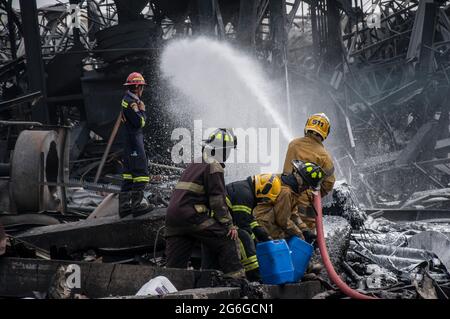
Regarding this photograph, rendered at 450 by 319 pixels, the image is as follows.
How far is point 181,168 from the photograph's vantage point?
12930mm

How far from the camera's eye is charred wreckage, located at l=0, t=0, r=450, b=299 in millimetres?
6320

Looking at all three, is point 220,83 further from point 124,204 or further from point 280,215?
point 280,215

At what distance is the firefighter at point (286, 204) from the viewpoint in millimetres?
6102

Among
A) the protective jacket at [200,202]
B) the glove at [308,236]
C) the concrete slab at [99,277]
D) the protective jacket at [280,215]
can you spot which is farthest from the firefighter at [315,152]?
the concrete slab at [99,277]

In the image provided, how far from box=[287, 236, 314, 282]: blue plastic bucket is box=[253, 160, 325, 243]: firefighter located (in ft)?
0.41

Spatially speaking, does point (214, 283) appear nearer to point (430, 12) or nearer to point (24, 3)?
point (24, 3)

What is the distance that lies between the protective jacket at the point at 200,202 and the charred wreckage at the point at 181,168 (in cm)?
46

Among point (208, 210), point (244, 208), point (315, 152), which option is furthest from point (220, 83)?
point (208, 210)

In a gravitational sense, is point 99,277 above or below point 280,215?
below

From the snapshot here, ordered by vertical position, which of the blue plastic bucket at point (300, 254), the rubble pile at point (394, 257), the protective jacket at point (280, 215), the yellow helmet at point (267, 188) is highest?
the yellow helmet at point (267, 188)

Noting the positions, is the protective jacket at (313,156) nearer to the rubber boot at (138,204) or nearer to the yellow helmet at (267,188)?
the yellow helmet at (267,188)

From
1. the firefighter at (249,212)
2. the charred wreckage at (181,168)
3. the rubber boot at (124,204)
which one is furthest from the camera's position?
the rubber boot at (124,204)

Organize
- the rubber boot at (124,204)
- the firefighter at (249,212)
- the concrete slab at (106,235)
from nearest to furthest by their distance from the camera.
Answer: the firefighter at (249,212), the concrete slab at (106,235), the rubber boot at (124,204)

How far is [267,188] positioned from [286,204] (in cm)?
23
